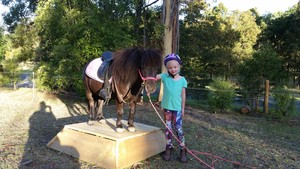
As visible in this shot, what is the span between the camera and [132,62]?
379 centimetres

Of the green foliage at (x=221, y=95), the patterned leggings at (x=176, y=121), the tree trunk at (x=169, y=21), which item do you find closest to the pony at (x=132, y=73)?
the patterned leggings at (x=176, y=121)

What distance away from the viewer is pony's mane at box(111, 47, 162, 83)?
3.51 m

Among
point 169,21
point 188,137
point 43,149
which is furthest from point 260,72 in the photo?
point 43,149

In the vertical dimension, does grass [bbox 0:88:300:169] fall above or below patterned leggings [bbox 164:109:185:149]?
below

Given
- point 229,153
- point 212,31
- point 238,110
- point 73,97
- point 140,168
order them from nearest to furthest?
point 140,168 < point 229,153 < point 238,110 < point 73,97 < point 212,31

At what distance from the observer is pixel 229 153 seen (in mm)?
4586

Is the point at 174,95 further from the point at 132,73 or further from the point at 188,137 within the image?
the point at 188,137

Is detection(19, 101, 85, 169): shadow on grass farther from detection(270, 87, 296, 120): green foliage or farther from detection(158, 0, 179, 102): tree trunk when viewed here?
detection(270, 87, 296, 120): green foliage

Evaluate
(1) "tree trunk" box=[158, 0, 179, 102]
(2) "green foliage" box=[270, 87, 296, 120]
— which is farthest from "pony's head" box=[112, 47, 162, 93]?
(2) "green foliage" box=[270, 87, 296, 120]

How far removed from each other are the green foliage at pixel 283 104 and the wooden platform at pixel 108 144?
17.6 ft

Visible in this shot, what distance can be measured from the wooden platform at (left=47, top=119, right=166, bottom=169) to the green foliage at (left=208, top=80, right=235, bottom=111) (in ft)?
16.6

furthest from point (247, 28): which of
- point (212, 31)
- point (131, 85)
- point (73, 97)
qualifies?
point (131, 85)

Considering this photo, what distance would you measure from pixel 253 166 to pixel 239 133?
7.83ft

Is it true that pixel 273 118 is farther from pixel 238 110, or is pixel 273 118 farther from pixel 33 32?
pixel 33 32
